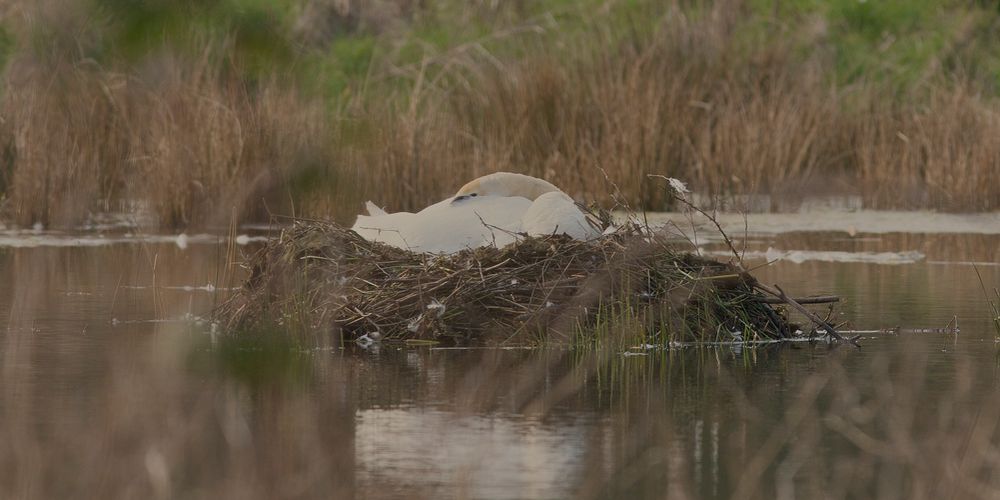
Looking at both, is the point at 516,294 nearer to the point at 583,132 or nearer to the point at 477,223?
the point at 477,223

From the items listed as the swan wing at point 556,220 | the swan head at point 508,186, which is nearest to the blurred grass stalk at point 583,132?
the swan head at point 508,186

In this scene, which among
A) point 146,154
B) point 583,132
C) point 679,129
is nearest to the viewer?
point 146,154

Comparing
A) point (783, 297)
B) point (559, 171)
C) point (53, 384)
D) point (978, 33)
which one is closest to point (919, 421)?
point (783, 297)

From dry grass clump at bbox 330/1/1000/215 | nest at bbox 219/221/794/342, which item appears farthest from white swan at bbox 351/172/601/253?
dry grass clump at bbox 330/1/1000/215

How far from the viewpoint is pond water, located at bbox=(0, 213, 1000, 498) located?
5.25m

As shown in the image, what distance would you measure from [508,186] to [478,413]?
12.7ft

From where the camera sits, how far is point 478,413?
22.1ft

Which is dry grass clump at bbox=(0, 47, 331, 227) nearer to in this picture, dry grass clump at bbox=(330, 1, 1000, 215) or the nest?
dry grass clump at bbox=(330, 1, 1000, 215)

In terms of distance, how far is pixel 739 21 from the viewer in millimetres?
25016

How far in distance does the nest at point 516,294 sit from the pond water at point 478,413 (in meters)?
0.23

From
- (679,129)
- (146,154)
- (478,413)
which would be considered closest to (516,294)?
(478,413)

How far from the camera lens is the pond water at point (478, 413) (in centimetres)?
525

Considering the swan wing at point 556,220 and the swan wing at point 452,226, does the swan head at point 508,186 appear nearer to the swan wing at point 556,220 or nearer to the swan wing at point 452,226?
the swan wing at point 452,226

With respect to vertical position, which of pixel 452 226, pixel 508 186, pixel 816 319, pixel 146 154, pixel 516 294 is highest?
pixel 146 154
